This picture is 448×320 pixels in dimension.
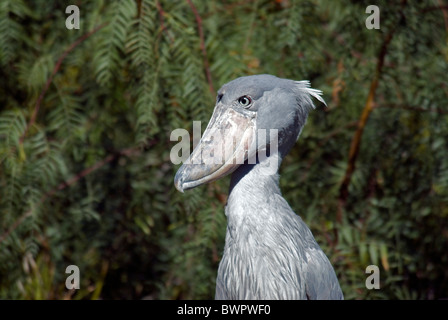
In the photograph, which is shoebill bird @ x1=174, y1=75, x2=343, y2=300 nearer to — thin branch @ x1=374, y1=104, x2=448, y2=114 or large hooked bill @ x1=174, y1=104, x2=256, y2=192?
large hooked bill @ x1=174, y1=104, x2=256, y2=192

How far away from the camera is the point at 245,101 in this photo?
76.4 inches

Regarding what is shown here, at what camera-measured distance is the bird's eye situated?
6.35 ft

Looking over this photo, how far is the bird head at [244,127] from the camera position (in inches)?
74.8

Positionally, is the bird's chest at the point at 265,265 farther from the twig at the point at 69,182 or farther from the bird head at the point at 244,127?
the twig at the point at 69,182

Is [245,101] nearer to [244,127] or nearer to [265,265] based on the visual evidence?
[244,127]

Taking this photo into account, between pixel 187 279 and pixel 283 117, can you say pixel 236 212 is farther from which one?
pixel 187 279

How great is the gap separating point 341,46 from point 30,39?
1.56 m

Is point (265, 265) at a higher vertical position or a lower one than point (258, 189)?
lower

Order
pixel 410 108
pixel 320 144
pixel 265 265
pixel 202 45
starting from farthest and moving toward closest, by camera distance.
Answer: pixel 320 144 → pixel 410 108 → pixel 202 45 → pixel 265 265

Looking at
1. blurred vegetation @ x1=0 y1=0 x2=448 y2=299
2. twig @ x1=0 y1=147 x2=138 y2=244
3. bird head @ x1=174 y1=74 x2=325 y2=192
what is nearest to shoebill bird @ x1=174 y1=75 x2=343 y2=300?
bird head @ x1=174 y1=74 x2=325 y2=192

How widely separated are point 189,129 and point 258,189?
860 mm

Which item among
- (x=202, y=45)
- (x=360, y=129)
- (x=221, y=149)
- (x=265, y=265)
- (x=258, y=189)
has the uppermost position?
(x=202, y=45)

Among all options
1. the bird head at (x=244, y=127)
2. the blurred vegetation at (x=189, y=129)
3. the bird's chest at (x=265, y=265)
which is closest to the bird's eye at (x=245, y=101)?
the bird head at (x=244, y=127)

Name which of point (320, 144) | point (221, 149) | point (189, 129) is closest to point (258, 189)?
point (221, 149)
